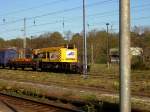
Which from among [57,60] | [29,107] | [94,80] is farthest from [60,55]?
[29,107]

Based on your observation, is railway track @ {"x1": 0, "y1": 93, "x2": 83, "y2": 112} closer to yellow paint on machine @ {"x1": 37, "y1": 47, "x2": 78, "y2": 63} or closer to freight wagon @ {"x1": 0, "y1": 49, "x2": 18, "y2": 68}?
yellow paint on machine @ {"x1": 37, "y1": 47, "x2": 78, "y2": 63}

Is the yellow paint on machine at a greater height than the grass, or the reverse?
the yellow paint on machine

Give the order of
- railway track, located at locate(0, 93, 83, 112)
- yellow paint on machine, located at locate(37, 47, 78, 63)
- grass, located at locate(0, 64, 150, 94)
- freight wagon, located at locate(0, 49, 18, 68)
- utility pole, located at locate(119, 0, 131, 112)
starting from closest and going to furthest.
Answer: utility pole, located at locate(119, 0, 131, 112) < railway track, located at locate(0, 93, 83, 112) < grass, located at locate(0, 64, 150, 94) < yellow paint on machine, located at locate(37, 47, 78, 63) < freight wagon, located at locate(0, 49, 18, 68)

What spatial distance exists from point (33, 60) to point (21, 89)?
28.9 metres

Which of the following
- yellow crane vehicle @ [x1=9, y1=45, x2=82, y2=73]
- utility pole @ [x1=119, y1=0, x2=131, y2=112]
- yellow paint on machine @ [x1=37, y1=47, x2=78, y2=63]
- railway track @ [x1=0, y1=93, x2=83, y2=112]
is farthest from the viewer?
yellow paint on machine @ [x1=37, y1=47, x2=78, y2=63]

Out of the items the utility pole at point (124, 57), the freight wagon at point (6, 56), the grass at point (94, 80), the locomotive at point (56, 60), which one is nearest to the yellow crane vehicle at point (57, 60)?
the locomotive at point (56, 60)

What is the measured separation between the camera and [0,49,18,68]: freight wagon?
200 ft

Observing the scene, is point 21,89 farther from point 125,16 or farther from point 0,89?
point 125,16

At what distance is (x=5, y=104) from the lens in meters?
16.5

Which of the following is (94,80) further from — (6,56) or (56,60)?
(6,56)

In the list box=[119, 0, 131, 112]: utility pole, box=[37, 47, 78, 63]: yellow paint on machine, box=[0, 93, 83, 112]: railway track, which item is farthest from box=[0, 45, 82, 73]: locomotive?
box=[119, 0, 131, 112]: utility pole

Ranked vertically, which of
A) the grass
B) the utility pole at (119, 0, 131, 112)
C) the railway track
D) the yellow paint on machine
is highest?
the yellow paint on machine

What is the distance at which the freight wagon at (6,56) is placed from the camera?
61062 millimetres

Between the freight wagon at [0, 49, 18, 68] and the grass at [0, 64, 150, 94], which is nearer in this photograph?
the grass at [0, 64, 150, 94]
